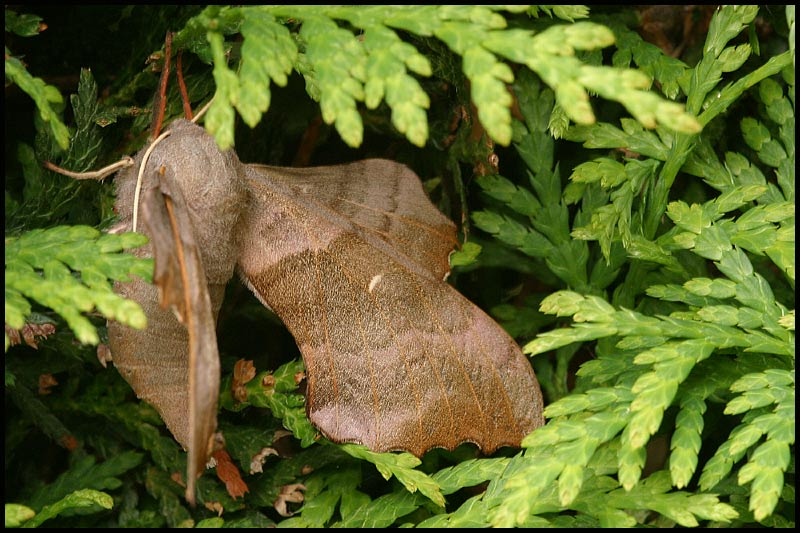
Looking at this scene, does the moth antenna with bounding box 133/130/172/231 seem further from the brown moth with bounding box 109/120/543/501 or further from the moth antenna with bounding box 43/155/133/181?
the moth antenna with bounding box 43/155/133/181

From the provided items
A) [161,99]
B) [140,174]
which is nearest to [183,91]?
[161,99]

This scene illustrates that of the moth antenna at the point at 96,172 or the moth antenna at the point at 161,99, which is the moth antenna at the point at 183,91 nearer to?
the moth antenna at the point at 161,99

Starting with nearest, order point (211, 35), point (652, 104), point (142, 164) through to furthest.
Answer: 1. point (652, 104)
2. point (211, 35)
3. point (142, 164)

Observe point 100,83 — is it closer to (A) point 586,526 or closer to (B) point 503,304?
(B) point 503,304

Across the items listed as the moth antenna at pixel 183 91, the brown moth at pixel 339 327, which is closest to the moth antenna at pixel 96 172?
the brown moth at pixel 339 327

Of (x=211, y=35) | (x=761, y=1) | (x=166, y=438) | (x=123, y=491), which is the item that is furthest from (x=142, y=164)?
(x=761, y=1)

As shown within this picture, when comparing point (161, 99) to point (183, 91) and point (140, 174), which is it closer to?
point (183, 91)

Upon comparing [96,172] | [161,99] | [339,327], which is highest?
[161,99]

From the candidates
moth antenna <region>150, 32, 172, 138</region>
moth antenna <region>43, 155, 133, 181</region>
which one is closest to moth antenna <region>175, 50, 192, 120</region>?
moth antenna <region>150, 32, 172, 138</region>
